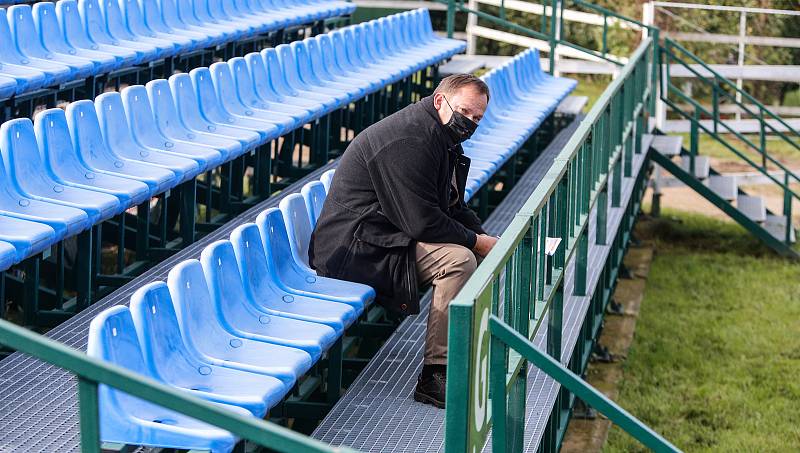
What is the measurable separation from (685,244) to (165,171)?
633 centimetres

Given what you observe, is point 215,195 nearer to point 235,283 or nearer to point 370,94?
point 370,94

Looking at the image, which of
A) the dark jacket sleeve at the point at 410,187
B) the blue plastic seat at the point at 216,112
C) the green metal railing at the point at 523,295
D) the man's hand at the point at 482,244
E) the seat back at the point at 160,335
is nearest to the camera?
the green metal railing at the point at 523,295

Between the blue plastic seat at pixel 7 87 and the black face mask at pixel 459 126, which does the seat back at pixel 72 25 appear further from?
the black face mask at pixel 459 126

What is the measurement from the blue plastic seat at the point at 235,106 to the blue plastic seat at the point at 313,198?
1.51 m

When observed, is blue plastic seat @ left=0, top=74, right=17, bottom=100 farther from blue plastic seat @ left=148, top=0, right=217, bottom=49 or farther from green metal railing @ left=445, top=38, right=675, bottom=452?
green metal railing @ left=445, top=38, right=675, bottom=452

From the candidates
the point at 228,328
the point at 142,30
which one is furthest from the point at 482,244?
the point at 142,30

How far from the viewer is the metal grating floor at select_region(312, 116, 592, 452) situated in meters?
3.93

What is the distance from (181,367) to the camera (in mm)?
3445

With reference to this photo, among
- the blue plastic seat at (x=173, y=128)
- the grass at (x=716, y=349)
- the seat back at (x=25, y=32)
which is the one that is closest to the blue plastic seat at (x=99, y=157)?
the blue plastic seat at (x=173, y=128)

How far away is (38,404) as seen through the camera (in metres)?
3.70

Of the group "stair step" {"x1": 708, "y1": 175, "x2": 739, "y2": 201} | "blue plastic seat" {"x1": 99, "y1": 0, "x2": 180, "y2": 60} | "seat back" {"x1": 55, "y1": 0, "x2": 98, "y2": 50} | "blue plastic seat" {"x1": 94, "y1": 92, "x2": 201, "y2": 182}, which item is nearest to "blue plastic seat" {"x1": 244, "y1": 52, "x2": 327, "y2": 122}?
"blue plastic seat" {"x1": 99, "y1": 0, "x2": 180, "y2": 60}

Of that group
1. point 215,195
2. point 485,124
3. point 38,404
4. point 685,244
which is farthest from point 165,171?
point 685,244

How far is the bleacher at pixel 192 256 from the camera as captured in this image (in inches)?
130

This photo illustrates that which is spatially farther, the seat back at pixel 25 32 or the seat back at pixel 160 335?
the seat back at pixel 25 32
